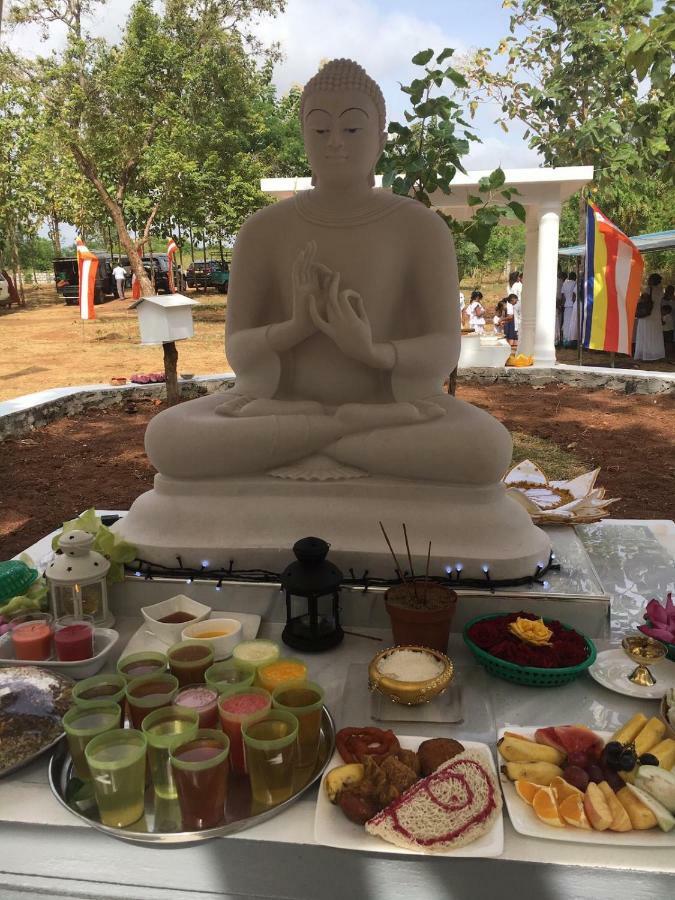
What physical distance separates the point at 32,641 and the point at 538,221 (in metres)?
8.96

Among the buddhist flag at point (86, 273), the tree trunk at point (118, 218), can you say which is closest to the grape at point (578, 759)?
the buddhist flag at point (86, 273)

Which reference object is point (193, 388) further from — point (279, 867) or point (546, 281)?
point (279, 867)

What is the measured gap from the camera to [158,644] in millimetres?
2662

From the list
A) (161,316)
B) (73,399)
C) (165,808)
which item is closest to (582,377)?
(161,316)

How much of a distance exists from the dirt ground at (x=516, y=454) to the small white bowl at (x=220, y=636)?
2.21 metres

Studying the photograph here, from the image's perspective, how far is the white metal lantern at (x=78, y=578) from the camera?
2.69m

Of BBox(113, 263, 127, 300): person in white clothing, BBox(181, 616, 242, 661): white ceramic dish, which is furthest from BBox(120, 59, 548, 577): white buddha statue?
BBox(113, 263, 127, 300): person in white clothing

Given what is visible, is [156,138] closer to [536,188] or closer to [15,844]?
[536,188]

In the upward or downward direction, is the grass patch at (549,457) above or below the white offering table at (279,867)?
above

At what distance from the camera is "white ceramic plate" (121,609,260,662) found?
2.65m

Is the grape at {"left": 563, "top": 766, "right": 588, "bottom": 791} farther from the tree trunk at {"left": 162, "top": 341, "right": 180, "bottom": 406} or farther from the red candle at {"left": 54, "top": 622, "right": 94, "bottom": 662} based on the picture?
the tree trunk at {"left": 162, "top": 341, "right": 180, "bottom": 406}

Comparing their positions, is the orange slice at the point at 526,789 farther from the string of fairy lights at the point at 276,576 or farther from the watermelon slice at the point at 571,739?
the string of fairy lights at the point at 276,576

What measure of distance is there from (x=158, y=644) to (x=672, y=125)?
23.9 ft

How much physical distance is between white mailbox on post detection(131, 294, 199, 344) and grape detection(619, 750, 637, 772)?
4.49 metres
